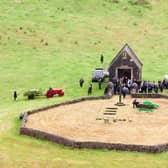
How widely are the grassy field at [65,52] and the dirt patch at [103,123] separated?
2.27m

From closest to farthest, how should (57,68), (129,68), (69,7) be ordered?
(129,68) < (57,68) < (69,7)

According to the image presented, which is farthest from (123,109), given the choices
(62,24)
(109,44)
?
(62,24)

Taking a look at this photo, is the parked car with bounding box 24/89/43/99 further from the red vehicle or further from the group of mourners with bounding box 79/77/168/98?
the group of mourners with bounding box 79/77/168/98

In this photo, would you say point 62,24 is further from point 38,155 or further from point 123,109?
point 38,155

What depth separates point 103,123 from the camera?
5103 centimetres

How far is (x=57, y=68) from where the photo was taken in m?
78.2

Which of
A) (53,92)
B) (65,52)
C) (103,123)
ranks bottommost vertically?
(103,123)

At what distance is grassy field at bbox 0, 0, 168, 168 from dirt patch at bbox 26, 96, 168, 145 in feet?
7.45

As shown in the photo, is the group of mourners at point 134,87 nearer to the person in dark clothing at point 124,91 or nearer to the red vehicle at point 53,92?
the person in dark clothing at point 124,91

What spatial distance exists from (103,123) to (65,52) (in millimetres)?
38567

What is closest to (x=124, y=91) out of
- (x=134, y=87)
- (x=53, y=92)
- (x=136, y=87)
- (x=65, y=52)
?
(x=134, y=87)

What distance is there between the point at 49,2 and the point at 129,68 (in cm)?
4576

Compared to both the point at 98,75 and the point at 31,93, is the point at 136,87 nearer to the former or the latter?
the point at 98,75

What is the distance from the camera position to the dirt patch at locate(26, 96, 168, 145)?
46.2m
